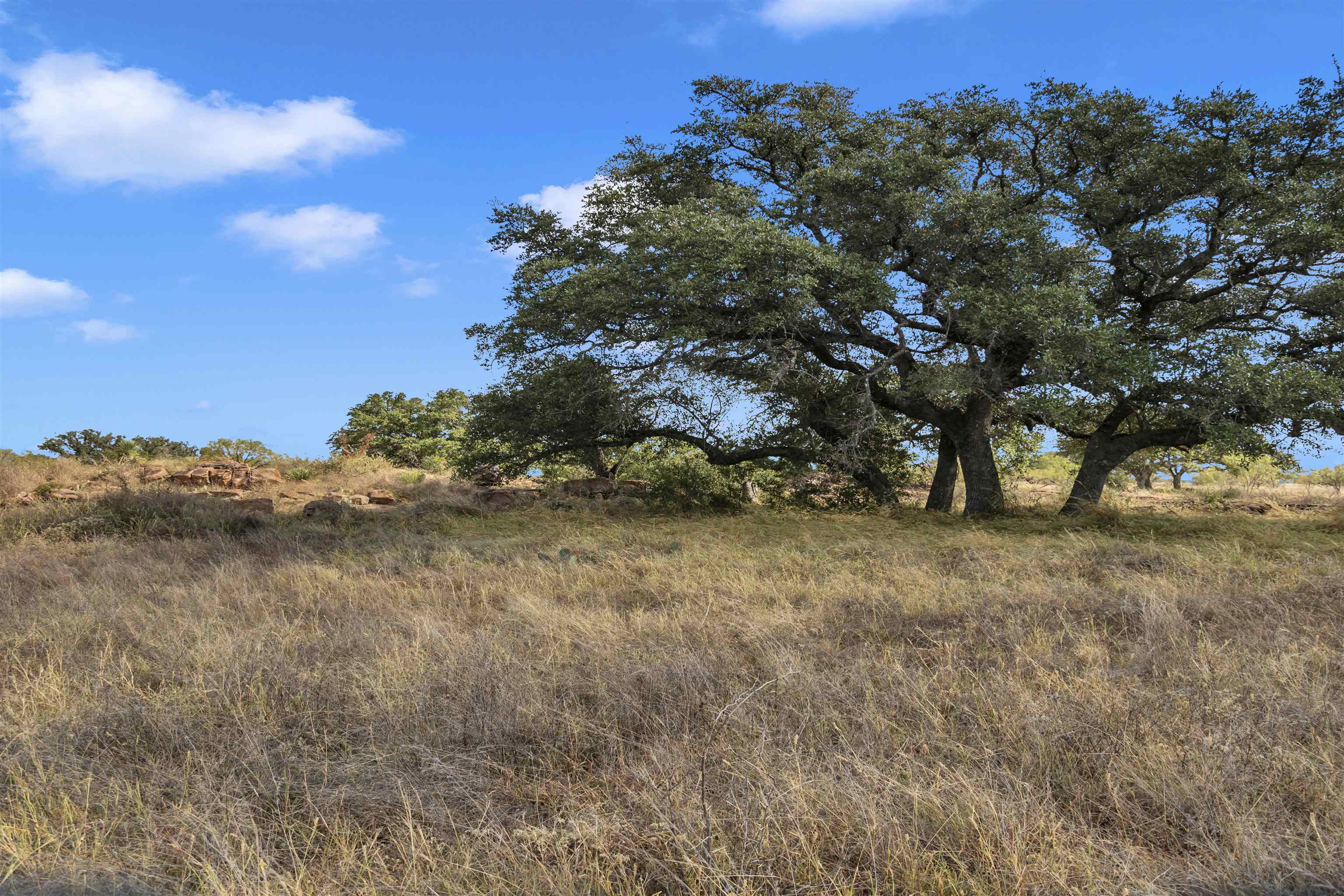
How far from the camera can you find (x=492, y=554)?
11469 mm

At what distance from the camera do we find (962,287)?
582 inches

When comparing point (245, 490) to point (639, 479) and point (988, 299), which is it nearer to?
point (639, 479)

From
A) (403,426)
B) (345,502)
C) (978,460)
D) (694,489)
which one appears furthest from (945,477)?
(403,426)

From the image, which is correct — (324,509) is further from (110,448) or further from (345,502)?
(110,448)

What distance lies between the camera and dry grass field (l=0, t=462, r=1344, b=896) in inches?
127

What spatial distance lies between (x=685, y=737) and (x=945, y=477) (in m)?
17.7

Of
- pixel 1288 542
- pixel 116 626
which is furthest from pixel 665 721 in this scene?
pixel 1288 542

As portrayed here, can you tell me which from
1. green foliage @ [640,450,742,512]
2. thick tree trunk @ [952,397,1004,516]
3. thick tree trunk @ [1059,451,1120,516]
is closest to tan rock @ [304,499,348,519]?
green foliage @ [640,450,742,512]

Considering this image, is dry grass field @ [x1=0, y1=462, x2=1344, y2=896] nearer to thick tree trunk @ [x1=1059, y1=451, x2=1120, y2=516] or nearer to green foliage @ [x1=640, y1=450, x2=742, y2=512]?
thick tree trunk @ [x1=1059, y1=451, x2=1120, y2=516]

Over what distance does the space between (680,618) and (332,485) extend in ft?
65.8

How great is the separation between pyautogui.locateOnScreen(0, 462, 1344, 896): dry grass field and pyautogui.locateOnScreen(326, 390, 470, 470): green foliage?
26.9 m

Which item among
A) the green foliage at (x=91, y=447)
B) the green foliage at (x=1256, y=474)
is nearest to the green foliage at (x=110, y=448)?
the green foliage at (x=91, y=447)

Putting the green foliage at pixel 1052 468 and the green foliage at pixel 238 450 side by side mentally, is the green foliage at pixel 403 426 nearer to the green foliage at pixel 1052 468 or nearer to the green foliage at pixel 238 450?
the green foliage at pixel 238 450

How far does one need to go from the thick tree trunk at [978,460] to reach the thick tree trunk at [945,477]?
1312 mm
